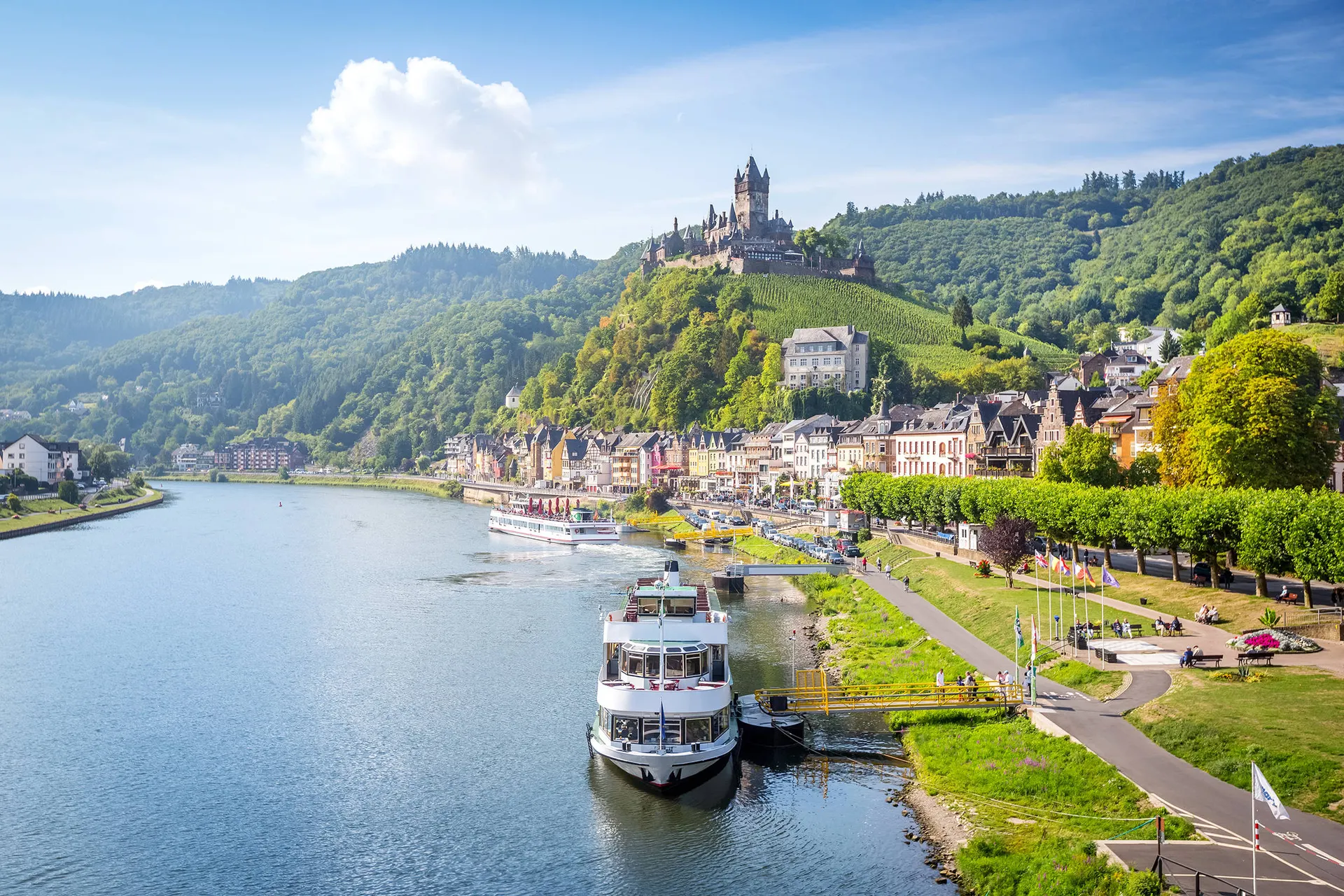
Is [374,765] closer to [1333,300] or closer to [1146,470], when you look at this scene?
[1146,470]

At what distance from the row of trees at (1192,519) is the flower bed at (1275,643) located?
173 inches

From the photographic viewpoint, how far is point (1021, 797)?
1228 inches

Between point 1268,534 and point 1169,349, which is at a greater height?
point 1169,349

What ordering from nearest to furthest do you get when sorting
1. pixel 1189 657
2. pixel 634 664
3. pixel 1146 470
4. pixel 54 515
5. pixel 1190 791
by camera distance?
pixel 1190 791 → pixel 1189 657 → pixel 634 664 → pixel 1146 470 → pixel 54 515

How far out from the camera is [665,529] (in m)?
123

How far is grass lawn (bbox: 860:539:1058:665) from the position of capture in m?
48.8

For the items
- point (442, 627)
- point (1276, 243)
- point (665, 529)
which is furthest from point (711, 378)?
point (442, 627)

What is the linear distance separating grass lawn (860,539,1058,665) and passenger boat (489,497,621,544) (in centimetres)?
4316

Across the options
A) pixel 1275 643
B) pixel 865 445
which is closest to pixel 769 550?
pixel 865 445

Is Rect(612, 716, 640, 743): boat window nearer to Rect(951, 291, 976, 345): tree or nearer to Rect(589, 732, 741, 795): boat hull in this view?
Rect(589, 732, 741, 795): boat hull

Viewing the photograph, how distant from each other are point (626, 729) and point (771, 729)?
5403 mm

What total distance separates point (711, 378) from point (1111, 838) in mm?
151333

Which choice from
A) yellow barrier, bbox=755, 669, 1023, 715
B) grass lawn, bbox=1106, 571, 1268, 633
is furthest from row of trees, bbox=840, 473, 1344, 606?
yellow barrier, bbox=755, 669, 1023, 715

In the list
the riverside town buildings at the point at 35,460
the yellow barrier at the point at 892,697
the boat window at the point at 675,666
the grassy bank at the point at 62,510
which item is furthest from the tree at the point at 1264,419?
the riverside town buildings at the point at 35,460
